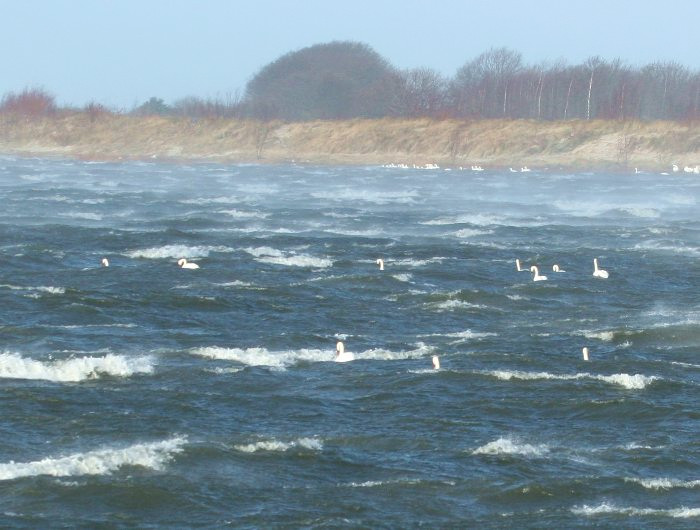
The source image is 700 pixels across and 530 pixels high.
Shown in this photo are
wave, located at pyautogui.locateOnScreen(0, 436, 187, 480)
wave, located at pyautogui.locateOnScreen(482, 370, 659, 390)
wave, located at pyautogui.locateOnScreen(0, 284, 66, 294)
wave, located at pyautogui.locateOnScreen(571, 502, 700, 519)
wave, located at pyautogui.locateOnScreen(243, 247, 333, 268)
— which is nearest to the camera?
wave, located at pyautogui.locateOnScreen(571, 502, 700, 519)

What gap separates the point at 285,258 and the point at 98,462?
24.1 metres

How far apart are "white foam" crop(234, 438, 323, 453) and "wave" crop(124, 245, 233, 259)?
22.5 meters

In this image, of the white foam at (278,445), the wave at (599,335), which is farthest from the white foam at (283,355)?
the white foam at (278,445)

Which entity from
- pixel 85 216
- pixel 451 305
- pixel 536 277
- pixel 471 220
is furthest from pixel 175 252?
pixel 471 220

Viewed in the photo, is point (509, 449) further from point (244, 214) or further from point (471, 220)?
point (244, 214)

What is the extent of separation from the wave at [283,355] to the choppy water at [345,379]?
83mm

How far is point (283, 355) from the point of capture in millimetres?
27047

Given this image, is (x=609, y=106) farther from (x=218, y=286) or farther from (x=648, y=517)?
(x=648, y=517)

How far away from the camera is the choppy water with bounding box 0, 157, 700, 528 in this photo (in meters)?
18.1

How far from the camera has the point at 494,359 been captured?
2686 centimetres

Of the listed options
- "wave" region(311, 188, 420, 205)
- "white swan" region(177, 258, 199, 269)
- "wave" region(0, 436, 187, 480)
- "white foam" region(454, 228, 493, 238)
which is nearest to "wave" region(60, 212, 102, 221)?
"white foam" region(454, 228, 493, 238)

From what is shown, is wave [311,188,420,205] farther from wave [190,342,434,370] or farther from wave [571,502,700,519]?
wave [571,502,700,519]

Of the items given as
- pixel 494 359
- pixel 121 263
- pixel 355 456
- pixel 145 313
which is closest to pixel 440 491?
pixel 355 456

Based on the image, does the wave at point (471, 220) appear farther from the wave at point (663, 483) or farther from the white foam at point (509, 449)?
the wave at point (663, 483)
